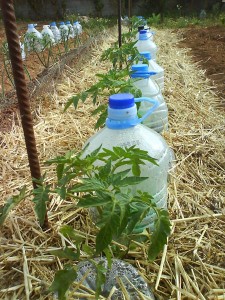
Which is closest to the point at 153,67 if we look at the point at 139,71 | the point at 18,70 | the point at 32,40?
the point at 139,71

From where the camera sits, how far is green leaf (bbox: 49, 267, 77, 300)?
881mm

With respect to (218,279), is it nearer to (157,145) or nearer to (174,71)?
(157,145)

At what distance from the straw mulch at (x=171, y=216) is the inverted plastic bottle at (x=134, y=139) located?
174 mm

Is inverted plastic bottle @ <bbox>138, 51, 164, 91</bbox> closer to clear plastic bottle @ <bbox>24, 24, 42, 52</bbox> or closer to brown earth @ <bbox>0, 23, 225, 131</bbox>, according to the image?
brown earth @ <bbox>0, 23, 225, 131</bbox>

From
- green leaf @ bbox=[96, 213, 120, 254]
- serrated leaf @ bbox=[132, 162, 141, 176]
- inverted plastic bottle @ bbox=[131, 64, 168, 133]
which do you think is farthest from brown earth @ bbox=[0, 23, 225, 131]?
green leaf @ bbox=[96, 213, 120, 254]

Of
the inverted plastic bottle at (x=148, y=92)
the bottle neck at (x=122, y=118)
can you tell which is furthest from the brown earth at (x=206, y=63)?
the bottle neck at (x=122, y=118)

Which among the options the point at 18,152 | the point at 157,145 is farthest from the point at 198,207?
the point at 18,152

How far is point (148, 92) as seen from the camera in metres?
2.00

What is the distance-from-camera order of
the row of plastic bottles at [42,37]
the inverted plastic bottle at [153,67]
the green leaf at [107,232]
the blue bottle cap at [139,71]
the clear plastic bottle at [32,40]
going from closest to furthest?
the green leaf at [107,232] < the blue bottle cap at [139,71] < the inverted plastic bottle at [153,67] < the clear plastic bottle at [32,40] < the row of plastic bottles at [42,37]

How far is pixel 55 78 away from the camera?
360 cm

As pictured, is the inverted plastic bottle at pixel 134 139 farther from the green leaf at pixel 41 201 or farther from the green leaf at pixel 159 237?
the green leaf at pixel 159 237

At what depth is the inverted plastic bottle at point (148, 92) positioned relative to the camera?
1.83 meters

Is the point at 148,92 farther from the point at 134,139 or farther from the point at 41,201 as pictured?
the point at 41,201

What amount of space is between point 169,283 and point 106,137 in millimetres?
571
